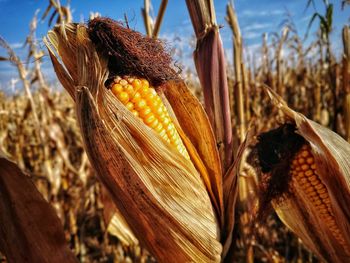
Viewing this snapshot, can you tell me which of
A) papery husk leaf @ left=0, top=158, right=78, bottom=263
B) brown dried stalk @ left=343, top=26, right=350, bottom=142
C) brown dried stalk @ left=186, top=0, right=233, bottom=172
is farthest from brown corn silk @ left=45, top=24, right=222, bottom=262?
brown dried stalk @ left=343, top=26, right=350, bottom=142

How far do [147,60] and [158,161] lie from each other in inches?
15.7

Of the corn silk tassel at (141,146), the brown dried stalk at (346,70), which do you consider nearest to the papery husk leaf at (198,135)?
the corn silk tassel at (141,146)

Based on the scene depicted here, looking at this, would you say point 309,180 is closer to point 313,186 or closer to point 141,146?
point 313,186

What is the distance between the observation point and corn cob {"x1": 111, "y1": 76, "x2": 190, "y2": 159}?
120 cm

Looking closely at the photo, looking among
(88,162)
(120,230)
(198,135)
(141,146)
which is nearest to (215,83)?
(198,135)

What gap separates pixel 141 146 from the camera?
3.86 ft

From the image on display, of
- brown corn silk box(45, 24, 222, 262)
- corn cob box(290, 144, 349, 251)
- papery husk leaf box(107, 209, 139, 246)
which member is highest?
brown corn silk box(45, 24, 222, 262)

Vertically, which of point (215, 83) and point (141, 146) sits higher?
point (215, 83)

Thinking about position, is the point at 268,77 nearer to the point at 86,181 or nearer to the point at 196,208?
the point at 86,181

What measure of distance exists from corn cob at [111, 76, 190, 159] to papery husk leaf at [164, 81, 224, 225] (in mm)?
93

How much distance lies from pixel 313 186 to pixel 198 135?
62 cm

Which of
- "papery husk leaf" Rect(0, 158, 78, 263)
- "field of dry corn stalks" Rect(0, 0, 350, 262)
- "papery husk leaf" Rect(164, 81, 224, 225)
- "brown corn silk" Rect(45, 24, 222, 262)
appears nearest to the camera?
"brown corn silk" Rect(45, 24, 222, 262)

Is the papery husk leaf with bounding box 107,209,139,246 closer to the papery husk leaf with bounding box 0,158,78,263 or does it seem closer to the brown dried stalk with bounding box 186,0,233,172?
the papery husk leaf with bounding box 0,158,78,263

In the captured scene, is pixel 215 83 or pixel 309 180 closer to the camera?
pixel 215 83
